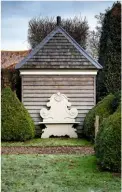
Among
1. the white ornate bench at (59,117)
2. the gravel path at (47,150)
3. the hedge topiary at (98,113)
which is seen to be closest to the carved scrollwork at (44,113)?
the white ornate bench at (59,117)

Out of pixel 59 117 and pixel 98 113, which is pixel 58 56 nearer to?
pixel 59 117

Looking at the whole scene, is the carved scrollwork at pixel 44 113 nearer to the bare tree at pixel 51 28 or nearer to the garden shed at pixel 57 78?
the garden shed at pixel 57 78

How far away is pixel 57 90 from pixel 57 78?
44 cm

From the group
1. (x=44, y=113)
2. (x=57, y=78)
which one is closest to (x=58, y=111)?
(x=44, y=113)

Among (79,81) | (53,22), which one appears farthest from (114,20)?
(53,22)

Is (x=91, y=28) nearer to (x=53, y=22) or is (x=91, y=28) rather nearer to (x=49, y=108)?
(x=53, y=22)

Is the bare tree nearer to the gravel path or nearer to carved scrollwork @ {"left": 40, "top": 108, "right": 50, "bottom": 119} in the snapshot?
carved scrollwork @ {"left": 40, "top": 108, "right": 50, "bottom": 119}

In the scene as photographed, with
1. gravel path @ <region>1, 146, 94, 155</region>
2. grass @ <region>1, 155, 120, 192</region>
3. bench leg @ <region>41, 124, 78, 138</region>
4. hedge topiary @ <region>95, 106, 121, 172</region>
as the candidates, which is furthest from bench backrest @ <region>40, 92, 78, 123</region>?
hedge topiary @ <region>95, 106, 121, 172</region>

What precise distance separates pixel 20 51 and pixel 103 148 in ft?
71.7

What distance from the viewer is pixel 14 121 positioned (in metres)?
13.3

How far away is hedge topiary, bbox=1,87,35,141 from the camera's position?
1321 cm

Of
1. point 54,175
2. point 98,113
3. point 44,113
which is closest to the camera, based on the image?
point 54,175

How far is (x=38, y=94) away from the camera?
A: 15055 mm

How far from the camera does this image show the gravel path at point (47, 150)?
36.0ft
